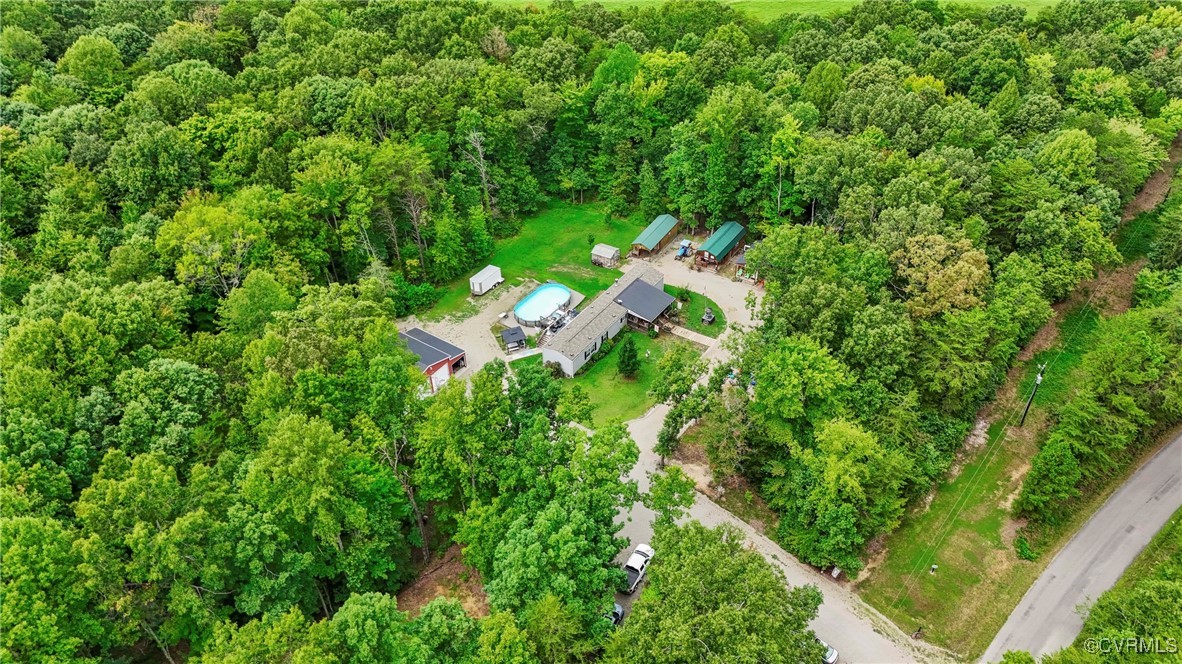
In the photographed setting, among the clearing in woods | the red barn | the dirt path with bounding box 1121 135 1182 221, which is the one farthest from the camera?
the dirt path with bounding box 1121 135 1182 221

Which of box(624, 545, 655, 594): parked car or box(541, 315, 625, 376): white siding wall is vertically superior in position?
box(541, 315, 625, 376): white siding wall

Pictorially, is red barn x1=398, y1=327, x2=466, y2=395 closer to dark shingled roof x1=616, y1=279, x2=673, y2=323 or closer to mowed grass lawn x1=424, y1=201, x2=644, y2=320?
mowed grass lawn x1=424, y1=201, x2=644, y2=320

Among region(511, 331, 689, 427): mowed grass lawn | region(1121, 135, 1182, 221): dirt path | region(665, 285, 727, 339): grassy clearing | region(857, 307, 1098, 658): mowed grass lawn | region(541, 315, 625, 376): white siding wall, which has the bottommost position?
region(857, 307, 1098, 658): mowed grass lawn

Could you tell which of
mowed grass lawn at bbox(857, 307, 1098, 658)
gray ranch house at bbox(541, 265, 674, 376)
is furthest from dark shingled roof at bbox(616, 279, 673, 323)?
mowed grass lawn at bbox(857, 307, 1098, 658)

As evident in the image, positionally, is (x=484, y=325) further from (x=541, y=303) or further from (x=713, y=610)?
(x=713, y=610)

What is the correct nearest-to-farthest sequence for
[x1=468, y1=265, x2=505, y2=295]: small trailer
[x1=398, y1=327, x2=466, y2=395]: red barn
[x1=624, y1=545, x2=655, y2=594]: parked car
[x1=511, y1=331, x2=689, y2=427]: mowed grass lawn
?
[x1=624, y1=545, x2=655, y2=594]: parked car, [x1=511, y1=331, x2=689, y2=427]: mowed grass lawn, [x1=398, y1=327, x2=466, y2=395]: red barn, [x1=468, y1=265, x2=505, y2=295]: small trailer

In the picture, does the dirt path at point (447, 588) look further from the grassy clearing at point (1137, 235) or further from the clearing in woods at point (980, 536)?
the grassy clearing at point (1137, 235)

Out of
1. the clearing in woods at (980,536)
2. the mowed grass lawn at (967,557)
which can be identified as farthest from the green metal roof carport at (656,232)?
the mowed grass lawn at (967,557)
